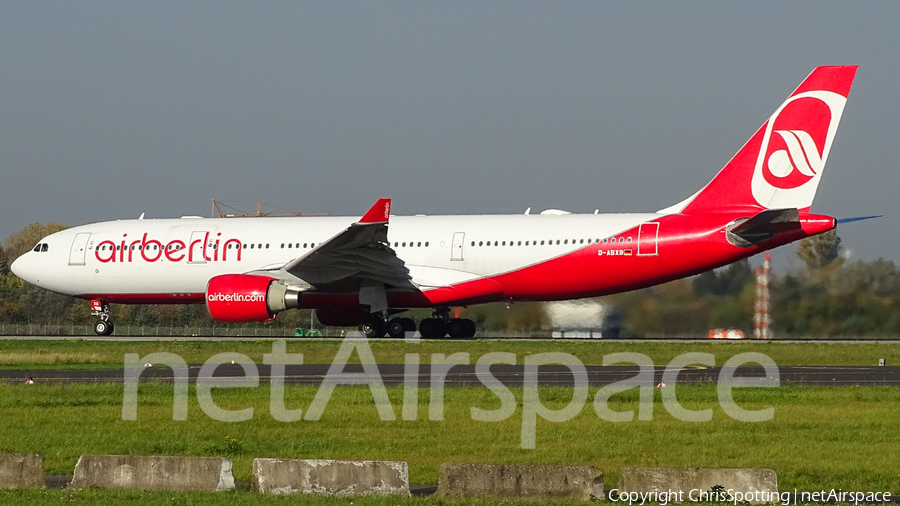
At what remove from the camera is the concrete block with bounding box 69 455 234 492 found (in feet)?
31.1

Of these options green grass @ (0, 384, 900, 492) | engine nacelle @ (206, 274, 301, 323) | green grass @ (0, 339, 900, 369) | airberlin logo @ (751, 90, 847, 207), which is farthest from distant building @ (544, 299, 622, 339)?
green grass @ (0, 384, 900, 492)

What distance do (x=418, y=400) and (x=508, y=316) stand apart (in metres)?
18.8

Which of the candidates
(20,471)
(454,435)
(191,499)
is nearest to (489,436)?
(454,435)

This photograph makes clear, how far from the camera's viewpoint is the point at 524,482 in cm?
908

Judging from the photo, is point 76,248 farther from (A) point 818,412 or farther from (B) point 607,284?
(A) point 818,412

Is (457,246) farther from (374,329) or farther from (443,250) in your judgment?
(374,329)

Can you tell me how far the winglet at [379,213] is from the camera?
29875mm

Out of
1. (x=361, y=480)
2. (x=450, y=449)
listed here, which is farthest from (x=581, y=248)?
(x=361, y=480)

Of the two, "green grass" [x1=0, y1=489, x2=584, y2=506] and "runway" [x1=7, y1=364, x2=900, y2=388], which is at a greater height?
"runway" [x1=7, y1=364, x2=900, y2=388]

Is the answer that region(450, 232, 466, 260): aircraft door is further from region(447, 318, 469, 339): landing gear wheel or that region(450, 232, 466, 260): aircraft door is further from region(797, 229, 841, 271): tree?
region(797, 229, 841, 271): tree

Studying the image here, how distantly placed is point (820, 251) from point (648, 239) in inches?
275

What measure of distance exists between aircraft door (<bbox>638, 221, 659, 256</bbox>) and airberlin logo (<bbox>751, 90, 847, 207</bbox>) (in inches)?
113

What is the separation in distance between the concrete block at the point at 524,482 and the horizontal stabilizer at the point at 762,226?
68.2ft

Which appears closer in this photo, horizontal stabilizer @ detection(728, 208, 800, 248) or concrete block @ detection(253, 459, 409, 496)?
concrete block @ detection(253, 459, 409, 496)
